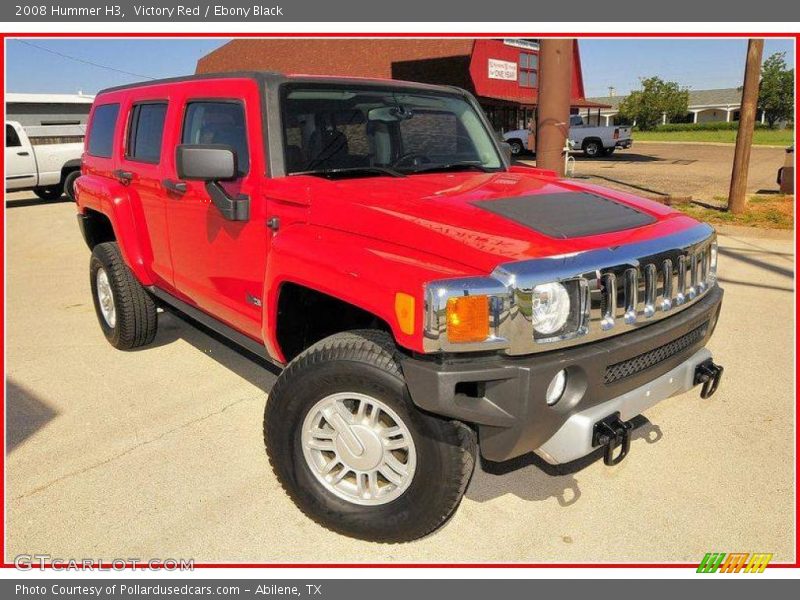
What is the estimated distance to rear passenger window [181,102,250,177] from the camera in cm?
329

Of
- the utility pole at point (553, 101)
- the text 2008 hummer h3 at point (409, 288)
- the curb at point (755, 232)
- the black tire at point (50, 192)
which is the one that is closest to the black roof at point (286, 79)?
the text 2008 hummer h3 at point (409, 288)

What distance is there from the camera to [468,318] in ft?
7.35

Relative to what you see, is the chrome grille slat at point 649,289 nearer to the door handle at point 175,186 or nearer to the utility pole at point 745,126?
the door handle at point 175,186

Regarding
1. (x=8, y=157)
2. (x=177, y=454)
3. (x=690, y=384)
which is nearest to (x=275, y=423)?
(x=177, y=454)

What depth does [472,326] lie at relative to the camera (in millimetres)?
2250

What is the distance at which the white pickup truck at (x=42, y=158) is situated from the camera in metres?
14.2

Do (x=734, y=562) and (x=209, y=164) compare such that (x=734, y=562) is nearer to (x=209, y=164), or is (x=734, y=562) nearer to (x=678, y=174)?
(x=209, y=164)

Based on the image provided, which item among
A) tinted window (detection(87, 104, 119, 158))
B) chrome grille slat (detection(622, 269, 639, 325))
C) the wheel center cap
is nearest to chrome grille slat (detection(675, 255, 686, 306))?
chrome grille slat (detection(622, 269, 639, 325))

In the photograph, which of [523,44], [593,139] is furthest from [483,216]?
[523,44]

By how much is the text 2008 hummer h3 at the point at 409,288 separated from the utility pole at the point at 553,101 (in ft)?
16.3

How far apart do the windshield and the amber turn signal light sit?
1.27 m

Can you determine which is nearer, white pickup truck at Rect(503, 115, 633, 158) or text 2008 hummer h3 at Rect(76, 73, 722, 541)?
text 2008 hummer h3 at Rect(76, 73, 722, 541)

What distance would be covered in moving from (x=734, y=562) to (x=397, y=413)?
1506 mm

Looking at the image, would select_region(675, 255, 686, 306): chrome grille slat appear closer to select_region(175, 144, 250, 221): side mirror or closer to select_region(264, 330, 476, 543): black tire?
select_region(264, 330, 476, 543): black tire
